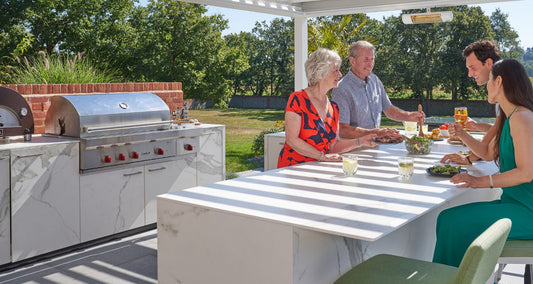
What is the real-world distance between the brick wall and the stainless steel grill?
0.29 m

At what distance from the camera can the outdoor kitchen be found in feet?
13.9

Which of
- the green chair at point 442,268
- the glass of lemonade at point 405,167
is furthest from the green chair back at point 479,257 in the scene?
the glass of lemonade at point 405,167

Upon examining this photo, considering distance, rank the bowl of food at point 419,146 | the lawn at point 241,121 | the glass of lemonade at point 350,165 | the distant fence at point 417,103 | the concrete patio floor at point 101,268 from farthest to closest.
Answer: the lawn at point 241,121
the distant fence at point 417,103
the concrete patio floor at point 101,268
the bowl of food at point 419,146
the glass of lemonade at point 350,165

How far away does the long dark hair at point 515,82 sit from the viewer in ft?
9.04

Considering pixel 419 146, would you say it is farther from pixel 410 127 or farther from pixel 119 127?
pixel 119 127

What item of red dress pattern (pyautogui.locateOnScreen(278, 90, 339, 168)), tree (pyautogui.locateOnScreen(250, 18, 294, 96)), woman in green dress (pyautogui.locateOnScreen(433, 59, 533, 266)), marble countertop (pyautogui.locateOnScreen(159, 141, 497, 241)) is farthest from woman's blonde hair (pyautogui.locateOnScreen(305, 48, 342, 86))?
tree (pyautogui.locateOnScreen(250, 18, 294, 96))

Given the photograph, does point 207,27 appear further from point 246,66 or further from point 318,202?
point 318,202

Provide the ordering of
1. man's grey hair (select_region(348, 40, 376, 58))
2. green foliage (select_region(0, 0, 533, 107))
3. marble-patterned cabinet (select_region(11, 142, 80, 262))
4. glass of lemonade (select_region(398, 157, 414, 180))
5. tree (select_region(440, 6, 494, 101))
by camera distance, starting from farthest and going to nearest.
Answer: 1. tree (select_region(440, 6, 494, 101))
2. green foliage (select_region(0, 0, 533, 107))
3. man's grey hair (select_region(348, 40, 376, 58))
4. marble-patterned cabinet (select_region(11, 142, 80, 262))
5. glass of lemonade (select_region(398, 157, 414, 180))

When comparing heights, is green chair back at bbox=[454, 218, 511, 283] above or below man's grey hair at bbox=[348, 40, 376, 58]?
below

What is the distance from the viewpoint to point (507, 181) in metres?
2.67

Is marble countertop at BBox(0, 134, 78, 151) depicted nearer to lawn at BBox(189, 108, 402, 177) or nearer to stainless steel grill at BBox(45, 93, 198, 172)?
stainless steel grill at BBox(45, 93, 198, 172)

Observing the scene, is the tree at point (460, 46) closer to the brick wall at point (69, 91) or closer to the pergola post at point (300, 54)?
the pergola post at point (300, 54)

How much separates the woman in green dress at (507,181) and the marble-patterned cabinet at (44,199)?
3086mm

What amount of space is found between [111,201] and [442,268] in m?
3.28
